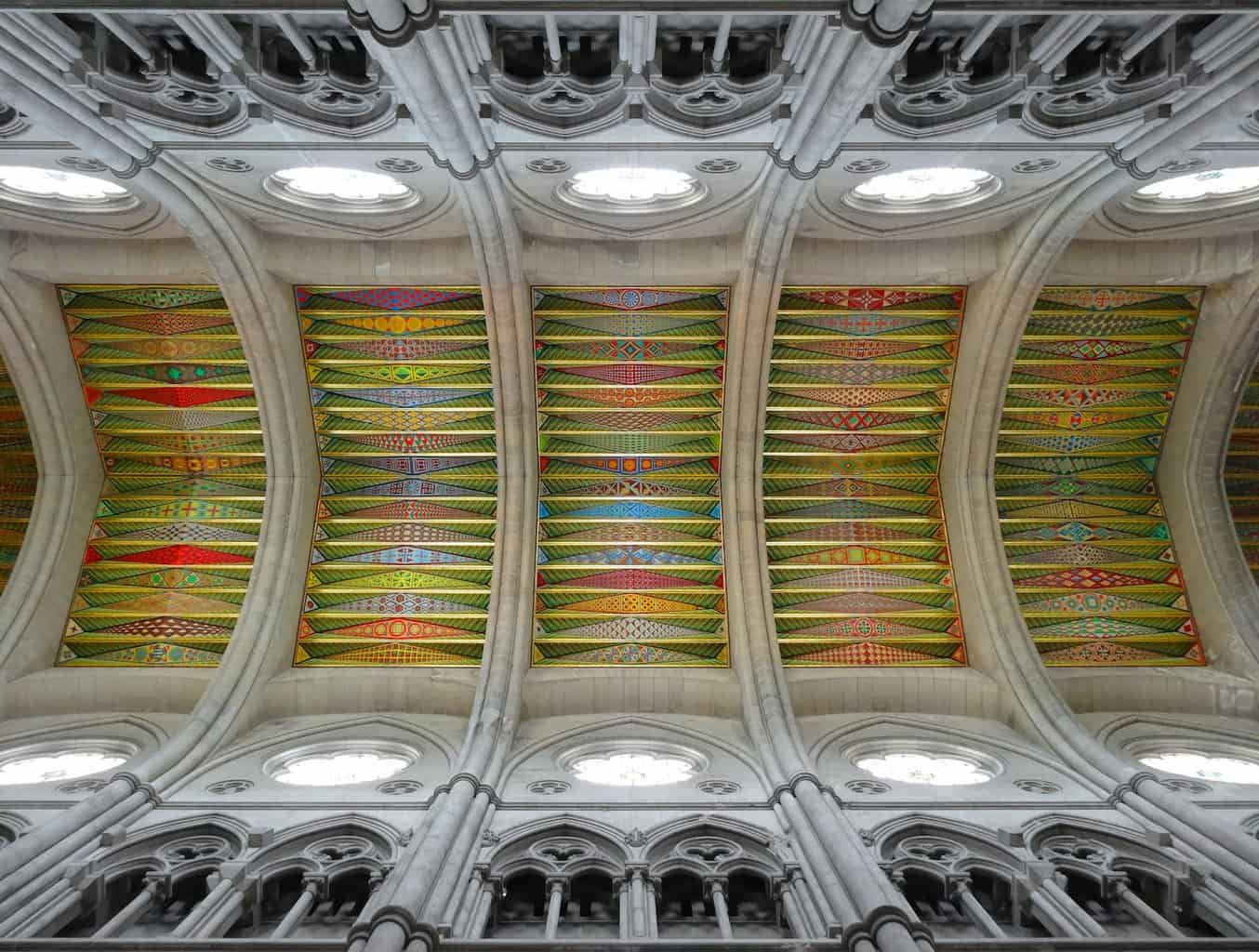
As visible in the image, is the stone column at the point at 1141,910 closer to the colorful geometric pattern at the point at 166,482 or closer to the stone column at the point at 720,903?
the stone column at the point at 720,903

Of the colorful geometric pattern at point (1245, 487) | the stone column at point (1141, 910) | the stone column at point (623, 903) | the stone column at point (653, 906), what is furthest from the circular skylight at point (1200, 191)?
the stone column at point (623, 903)

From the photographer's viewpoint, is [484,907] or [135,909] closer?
[135,909]

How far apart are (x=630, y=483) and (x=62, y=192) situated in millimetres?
8343

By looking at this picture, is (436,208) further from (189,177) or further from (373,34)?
(373,34)

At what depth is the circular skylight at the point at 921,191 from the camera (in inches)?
528

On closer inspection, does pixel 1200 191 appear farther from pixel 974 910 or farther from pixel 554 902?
pixel 554 902

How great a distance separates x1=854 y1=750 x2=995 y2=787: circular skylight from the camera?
13.4 m

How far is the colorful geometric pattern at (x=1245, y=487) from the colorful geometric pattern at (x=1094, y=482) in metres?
1.02

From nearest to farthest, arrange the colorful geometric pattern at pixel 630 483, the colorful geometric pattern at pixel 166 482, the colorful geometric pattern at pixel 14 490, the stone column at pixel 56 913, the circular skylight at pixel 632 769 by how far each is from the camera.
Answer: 1. the stone column at pixel 56 913
2. the circular skylight at pixel 632 769
3. the colorful geometric pattern at pixel 166 482
4. the colorful geometric pattern at pixel 630 483
5. the colorful geometric pattern at pixel 14 490

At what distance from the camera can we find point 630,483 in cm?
1591

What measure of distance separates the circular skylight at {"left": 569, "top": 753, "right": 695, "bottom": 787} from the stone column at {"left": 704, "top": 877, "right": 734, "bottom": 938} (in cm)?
235

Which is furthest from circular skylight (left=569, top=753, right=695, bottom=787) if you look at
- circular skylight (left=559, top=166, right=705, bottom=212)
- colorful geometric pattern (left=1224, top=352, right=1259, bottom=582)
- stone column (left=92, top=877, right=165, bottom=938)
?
colorful geometric pattern (left=1224, top=352, right=1259, bottom=582)

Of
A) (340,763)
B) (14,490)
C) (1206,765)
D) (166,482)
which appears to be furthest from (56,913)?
(1206,765)

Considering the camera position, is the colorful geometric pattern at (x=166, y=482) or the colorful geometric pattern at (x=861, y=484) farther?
the colorful geometric pattern at (x=861, y=484)
